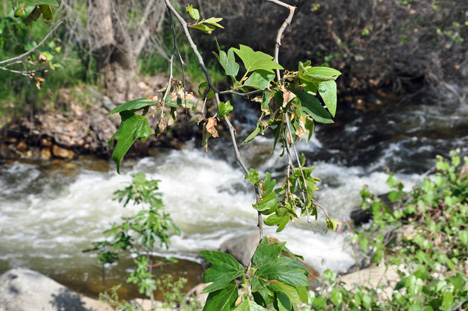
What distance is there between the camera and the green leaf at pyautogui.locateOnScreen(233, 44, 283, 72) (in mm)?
839

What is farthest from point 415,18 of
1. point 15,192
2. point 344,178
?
point 15,192

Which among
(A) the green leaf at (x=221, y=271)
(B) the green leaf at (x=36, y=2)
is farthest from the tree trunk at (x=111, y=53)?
(A) the green leaf at (x=221, y=271)

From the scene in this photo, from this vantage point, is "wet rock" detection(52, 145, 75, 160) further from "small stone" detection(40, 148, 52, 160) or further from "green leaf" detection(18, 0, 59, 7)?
"green leaf" detection(18, 0, 59, 7)

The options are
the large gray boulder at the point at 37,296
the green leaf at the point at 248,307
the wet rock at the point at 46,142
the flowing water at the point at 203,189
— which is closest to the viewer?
the green leaf at the point at 248,307

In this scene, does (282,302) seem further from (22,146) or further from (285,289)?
(22,146)

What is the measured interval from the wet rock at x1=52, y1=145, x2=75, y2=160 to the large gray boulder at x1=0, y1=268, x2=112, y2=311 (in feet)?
10.1

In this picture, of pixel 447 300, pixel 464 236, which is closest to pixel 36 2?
pixel 447 300

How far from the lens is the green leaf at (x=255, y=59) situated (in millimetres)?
839

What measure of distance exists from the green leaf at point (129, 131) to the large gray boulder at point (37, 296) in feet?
9.61

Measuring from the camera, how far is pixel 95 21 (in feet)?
20.7

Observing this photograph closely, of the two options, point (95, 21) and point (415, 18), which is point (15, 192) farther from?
point (415, 18)

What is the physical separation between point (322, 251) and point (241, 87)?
13.9ft

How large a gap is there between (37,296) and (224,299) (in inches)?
123

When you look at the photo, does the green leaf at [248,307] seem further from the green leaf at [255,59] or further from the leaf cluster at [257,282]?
the green leaf at [255,59]
